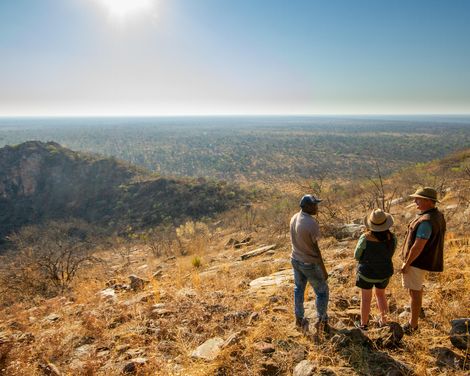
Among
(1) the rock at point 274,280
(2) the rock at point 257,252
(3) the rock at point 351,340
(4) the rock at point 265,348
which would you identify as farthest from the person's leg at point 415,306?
(2) the rock at point 257,252

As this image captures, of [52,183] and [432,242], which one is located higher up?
[432,242]

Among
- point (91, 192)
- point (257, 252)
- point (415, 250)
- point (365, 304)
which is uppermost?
point (415, 250)

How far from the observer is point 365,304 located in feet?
11.2

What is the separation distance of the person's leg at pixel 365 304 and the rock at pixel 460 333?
0.76 metres

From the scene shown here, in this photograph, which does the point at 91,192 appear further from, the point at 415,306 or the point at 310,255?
the point at 415,306

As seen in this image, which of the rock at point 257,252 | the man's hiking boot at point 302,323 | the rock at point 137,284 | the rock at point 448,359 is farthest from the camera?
the rock at point 257,252

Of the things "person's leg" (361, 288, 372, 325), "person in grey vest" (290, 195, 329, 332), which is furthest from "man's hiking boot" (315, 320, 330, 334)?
"person's leg" (361, 288, 372, 325)

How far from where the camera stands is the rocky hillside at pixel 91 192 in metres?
23.8

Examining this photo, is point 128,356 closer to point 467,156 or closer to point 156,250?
point 156,250

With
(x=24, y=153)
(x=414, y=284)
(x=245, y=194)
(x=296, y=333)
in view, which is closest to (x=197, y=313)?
(x=296, y=333)

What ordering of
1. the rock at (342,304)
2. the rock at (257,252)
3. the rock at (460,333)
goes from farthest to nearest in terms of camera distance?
the rock at (257,252)
the rock at (342,304)
the rock at (460,333)

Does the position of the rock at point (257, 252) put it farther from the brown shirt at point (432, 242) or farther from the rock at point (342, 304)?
the brown shirt at point (432, 242)

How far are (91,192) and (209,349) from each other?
28006 millimetres

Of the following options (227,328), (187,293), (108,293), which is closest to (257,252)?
(187,293)
